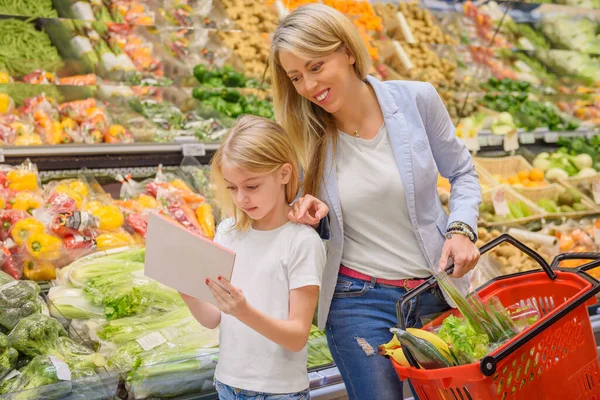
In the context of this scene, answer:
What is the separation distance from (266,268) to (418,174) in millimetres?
557

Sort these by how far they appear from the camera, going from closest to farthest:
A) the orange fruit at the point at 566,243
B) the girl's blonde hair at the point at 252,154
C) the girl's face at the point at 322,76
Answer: the girl's blonde hair at the point at 252,154, the girl's face at the point at 322,76, the orange fruit at the point at 566,243

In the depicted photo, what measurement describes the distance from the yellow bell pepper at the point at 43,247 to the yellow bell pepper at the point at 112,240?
0.20 meters

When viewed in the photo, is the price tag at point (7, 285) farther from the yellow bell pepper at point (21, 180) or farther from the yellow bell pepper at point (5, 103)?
the yellow bell pepper at point (5, 103)

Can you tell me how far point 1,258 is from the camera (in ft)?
9.78

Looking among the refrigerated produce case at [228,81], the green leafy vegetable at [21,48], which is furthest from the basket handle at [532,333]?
the green leafy vegetable at [21,48]

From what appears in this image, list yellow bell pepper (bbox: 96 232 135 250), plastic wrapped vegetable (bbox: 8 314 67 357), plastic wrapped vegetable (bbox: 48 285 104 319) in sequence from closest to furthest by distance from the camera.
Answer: plastic wrapped vegetable (bbox: 8 314 67 357)
plastic wrapped vegetable (bbox: 48 285 104 319)
yellow bell pepper (bbox: 96 232 135 250)

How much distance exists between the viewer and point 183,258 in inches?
67.0

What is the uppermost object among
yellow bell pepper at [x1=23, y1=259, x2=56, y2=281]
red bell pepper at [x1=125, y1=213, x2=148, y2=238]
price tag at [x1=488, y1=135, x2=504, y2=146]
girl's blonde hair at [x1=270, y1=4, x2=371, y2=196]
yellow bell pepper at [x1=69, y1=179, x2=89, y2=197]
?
girl's blonde hair at [x1=270, y1=4, x2=371, y2=196]

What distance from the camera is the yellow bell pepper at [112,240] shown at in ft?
10.9

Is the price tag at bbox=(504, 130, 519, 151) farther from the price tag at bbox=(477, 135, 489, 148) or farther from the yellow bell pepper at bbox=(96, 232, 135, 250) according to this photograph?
the yellow bell pepper at bbox=(96, 232, 135, 250)

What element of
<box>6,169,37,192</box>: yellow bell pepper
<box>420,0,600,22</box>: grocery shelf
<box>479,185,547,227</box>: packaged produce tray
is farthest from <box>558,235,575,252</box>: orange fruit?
<box>6,169,37,192</box>: yellow bell pepper

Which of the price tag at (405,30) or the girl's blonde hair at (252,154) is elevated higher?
the girl's blonde hair at (252,154)

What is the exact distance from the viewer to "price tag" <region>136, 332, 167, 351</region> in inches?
103

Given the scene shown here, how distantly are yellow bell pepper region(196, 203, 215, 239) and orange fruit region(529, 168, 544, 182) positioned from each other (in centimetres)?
255
